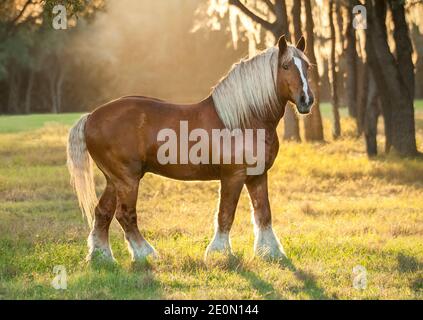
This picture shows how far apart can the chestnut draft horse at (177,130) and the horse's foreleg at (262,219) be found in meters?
0.01

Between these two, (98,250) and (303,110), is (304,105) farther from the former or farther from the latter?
(98,250)

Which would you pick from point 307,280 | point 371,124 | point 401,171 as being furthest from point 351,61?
point 307,280

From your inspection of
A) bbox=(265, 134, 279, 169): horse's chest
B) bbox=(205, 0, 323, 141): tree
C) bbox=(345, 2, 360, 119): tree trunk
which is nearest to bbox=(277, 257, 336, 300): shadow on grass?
bbox=(265, 134, 279, 169): horse's chest

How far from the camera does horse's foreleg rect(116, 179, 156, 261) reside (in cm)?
841

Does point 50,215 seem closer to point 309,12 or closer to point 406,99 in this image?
point 406,99

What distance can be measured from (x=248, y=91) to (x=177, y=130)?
81 cm

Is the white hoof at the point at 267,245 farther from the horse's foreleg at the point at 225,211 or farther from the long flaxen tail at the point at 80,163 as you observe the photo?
the long flaxen tail at the point at 80,163

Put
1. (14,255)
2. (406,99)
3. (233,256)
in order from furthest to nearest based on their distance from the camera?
(406,99), (14,255), (233,256)

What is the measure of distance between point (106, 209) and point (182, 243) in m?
1.29

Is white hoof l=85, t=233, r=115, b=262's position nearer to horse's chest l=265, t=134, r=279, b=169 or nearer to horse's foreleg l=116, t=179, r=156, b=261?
horse's foreleg l=116, t=179, r=156, b=261

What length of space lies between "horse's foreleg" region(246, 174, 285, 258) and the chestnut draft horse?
0.6 inches

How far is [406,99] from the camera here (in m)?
18.7

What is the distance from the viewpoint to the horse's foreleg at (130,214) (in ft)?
27.6
